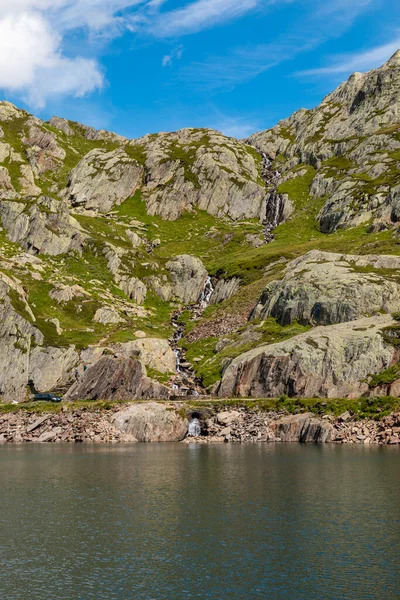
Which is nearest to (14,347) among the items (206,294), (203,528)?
(206,294)

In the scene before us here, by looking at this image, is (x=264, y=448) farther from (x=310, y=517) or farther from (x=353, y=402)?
(x=310, y=517)

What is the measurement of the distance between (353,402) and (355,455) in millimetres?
18269

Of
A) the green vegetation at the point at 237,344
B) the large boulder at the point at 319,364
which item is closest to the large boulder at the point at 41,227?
the green vegetation at the point at 237,344

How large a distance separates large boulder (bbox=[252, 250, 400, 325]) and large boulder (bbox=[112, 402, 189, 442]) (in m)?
39.9

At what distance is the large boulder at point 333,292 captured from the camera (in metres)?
118

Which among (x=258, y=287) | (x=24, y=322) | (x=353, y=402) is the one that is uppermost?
(x=258, y=287)

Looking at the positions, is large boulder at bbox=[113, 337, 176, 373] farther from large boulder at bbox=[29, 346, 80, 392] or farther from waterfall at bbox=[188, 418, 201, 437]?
waterfall at bbox=[188, 418, 201, 437]

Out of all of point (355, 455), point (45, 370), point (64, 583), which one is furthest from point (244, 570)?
point (45, 370)

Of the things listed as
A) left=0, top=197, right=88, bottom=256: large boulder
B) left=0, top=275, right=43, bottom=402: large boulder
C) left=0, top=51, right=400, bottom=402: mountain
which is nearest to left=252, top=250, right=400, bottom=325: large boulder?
left=0, top=51, right=400, bottom=402: mountain

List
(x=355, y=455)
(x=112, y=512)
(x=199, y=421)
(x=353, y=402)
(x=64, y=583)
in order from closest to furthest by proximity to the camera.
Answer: (x=64, y=583)
(x=112, y=512)
(x=355, y=455)
(x=353, y=402)
(x=199, y=421)

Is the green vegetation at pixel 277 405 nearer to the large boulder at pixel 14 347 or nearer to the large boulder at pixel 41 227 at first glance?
the large boulder at pixel 14 347

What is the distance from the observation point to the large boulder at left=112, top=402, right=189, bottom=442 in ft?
316

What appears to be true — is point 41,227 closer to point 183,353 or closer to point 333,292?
point 183,353

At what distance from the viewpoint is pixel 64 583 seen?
98.3ft
